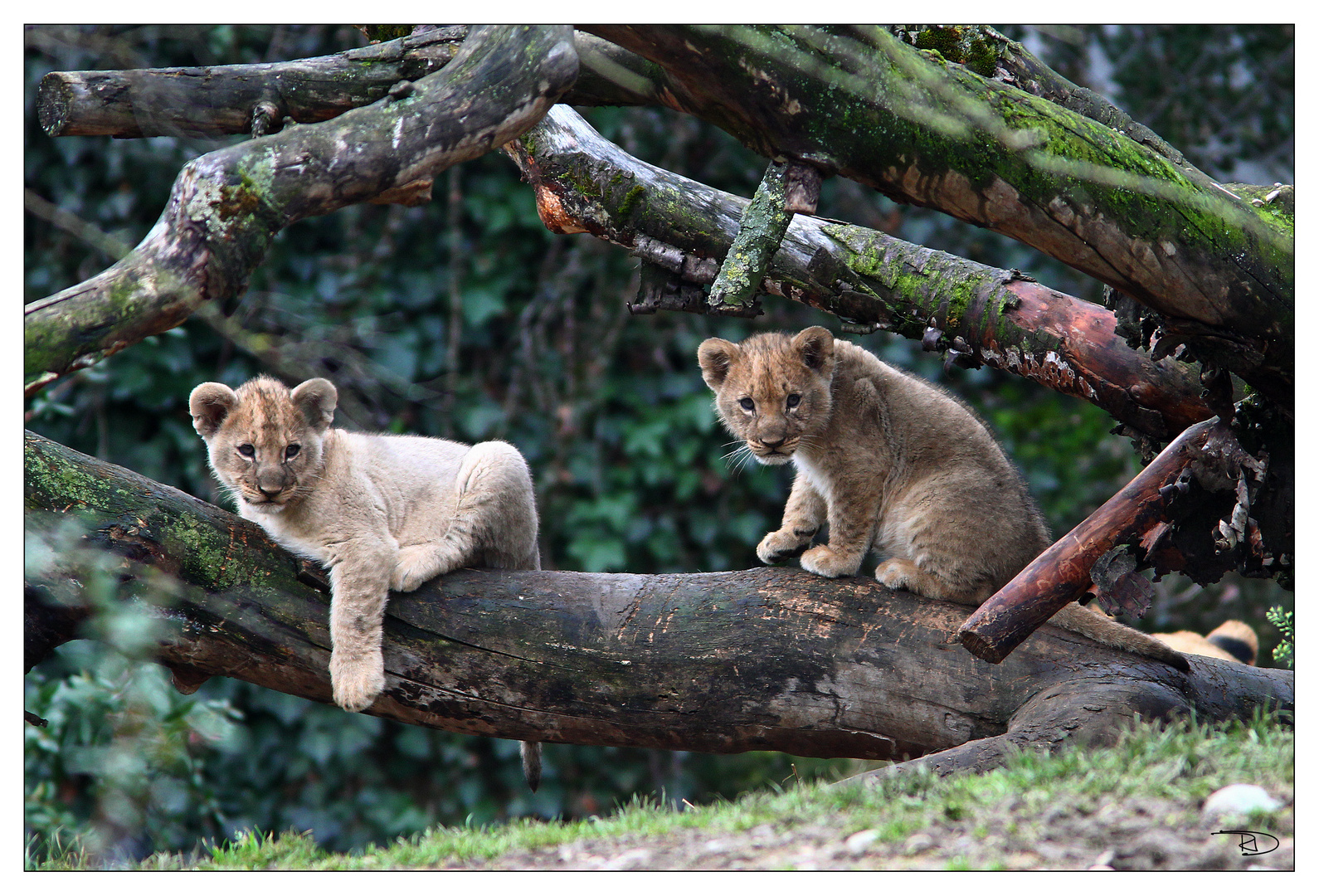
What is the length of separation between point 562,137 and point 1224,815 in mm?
3572

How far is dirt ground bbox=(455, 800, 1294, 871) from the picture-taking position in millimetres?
2770

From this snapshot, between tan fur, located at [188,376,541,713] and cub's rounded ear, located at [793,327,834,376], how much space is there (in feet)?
4.26

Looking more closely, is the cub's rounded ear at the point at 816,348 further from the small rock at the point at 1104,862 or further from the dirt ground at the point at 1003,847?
the small rock at the point at 1104,862

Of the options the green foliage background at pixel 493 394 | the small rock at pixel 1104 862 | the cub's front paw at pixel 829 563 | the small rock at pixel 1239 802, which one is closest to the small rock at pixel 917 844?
the small rock at pixel 1104 862

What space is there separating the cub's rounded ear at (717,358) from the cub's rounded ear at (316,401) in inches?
60.9

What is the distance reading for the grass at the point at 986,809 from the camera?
115 inches

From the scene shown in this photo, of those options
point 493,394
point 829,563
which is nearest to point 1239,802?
point 829,563

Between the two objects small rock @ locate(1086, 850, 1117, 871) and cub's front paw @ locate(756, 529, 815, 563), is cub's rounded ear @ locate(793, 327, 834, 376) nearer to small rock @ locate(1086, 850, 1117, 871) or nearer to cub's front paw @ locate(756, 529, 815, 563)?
cub's front paw @ locate(756, 529, 815, 563)

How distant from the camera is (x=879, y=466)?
4.41 m

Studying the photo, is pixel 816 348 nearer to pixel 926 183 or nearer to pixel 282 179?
pixel 926 183

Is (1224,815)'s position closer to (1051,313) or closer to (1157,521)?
(1157,521)

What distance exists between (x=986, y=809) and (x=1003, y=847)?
0.16m

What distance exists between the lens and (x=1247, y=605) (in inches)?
270
